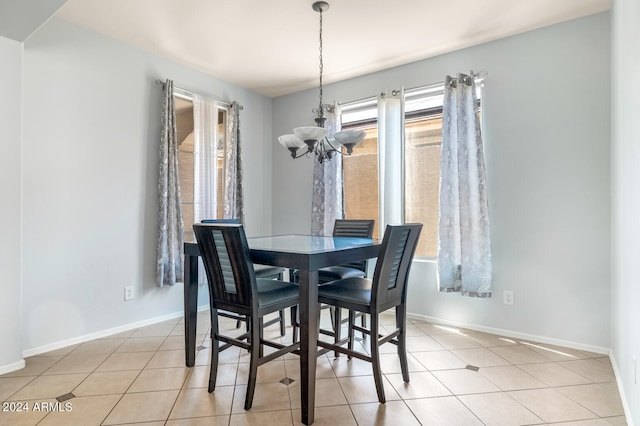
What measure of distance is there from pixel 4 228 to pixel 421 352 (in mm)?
3155

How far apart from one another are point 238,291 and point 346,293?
0.67 metres

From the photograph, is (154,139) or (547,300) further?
(154,139)

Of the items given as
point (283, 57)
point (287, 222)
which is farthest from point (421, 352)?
point (283, 57)

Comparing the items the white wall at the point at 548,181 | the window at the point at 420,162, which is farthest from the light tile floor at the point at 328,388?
the window at the point at 420,162

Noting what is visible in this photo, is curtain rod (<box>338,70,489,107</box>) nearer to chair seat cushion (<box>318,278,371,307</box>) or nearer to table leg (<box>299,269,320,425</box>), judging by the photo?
chair seat cushion (<box>318,278,371,307</box>)

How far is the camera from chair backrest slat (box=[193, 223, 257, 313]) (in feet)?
6.67

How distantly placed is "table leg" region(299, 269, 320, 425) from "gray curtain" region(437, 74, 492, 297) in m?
1.85

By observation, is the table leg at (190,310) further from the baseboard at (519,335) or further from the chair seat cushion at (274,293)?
the baseboard at (519,335)

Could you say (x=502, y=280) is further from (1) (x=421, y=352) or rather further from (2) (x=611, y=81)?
(2) (x=611, y=81)

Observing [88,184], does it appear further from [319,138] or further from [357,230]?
[357,230]

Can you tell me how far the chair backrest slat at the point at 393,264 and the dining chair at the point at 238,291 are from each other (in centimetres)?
56

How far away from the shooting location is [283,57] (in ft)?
12.1

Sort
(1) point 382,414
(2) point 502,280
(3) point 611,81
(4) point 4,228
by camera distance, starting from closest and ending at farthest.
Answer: (1) point 382,414 → (4) point 4,228 → (3) point 611,81 → (2) point 502,280

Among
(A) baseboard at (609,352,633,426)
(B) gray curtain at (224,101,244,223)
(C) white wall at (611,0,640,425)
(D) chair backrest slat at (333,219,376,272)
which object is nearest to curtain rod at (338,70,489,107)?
(C) white wall at (611,0,640,425)
